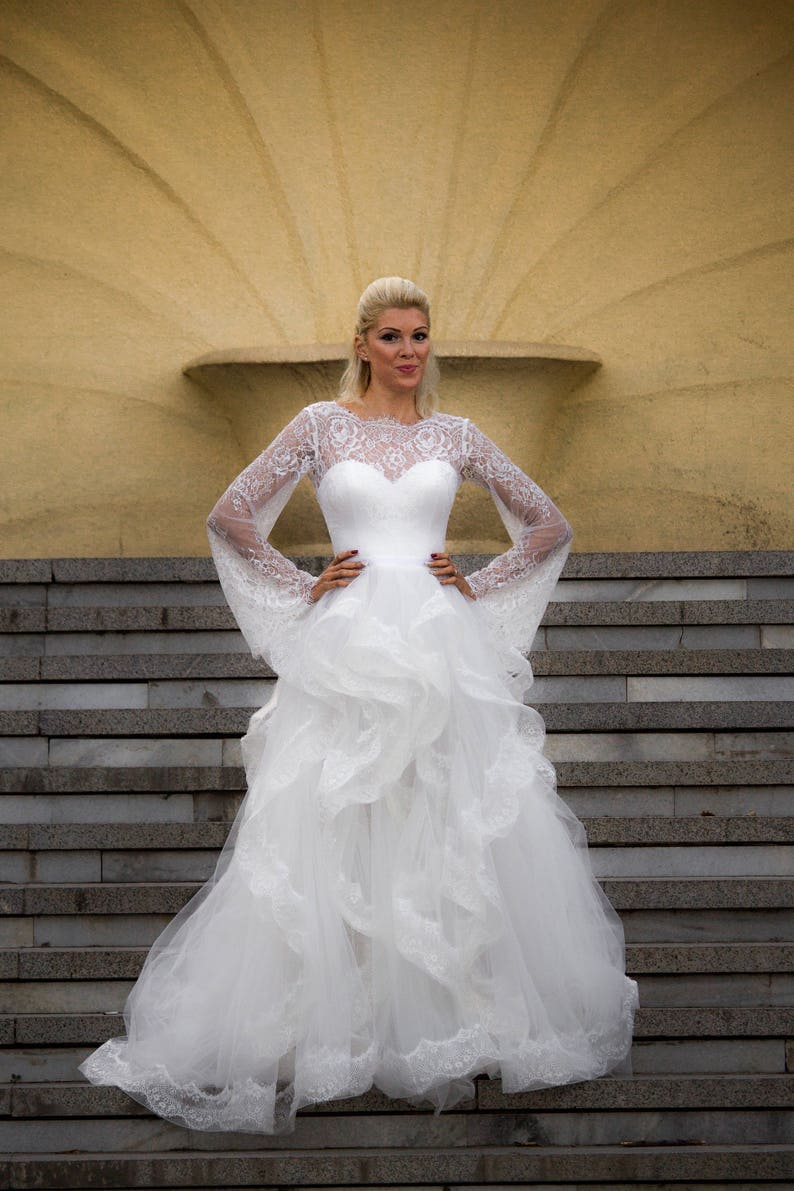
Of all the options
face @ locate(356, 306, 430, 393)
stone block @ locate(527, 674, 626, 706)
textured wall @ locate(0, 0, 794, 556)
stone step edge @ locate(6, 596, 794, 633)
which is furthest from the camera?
textured wall @ locate(0, 0, 794, 556)

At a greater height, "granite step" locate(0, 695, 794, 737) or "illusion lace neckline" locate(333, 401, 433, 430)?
"illusion lace neckline" locate(333, 401, 433, 430)

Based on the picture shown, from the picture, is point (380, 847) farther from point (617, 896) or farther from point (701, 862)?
point (701, 862)

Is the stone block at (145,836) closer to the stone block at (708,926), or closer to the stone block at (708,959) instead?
the stone block at (708,926)

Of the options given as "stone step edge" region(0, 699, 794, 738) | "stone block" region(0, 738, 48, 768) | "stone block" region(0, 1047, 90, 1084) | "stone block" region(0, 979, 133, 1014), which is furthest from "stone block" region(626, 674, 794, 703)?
"stone block" region(0, 1047, 90, 1084)

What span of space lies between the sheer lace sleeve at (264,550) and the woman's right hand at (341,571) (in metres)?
0.12

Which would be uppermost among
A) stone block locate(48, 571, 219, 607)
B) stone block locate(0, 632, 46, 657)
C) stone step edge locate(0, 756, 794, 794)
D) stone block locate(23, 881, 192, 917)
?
stone block locate(48, 571, 219, 607)

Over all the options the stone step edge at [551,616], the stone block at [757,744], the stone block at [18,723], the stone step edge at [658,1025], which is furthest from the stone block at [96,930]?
the stone block at [757,744]

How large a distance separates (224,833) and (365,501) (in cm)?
147

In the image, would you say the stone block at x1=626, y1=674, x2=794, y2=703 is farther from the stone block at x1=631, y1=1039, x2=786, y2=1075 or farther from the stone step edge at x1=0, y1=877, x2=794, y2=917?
the stone block at x1=631, y1=1039, x2=786, y2=1075

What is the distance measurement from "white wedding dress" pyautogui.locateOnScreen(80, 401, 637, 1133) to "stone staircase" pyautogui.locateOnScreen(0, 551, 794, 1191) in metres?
0.18

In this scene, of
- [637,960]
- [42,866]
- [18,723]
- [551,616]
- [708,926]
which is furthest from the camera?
[551,616]

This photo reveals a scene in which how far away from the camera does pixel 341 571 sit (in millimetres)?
4707

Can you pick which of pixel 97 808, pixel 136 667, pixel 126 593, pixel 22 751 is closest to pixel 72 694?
pixel 136 667

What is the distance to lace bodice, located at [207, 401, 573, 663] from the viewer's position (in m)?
4.71
